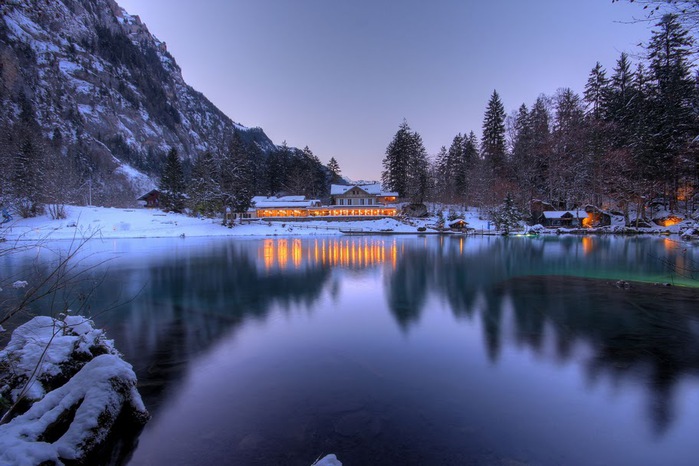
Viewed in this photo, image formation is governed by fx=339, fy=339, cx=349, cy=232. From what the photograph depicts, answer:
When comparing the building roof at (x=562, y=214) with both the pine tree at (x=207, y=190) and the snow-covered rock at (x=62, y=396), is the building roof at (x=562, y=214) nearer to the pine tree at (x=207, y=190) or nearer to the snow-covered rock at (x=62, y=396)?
the pine tree at (x=207, y=190)

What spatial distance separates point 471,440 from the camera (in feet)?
15.8

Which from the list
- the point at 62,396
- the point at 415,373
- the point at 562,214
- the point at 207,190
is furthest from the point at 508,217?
the point at 62,396

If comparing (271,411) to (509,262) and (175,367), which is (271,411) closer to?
(175,367)

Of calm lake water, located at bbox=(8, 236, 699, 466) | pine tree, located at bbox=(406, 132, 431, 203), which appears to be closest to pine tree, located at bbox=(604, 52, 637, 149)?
pine tree, located at bbox=(406, 132, 431, 203)

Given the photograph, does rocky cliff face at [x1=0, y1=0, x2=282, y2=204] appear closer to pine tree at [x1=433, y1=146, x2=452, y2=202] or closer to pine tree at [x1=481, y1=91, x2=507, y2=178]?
pine tree at [x1=433, y1=146, x2=452, y2=202]

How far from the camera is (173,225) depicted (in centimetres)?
5056

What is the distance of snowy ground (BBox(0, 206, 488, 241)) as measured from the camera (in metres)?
43.4

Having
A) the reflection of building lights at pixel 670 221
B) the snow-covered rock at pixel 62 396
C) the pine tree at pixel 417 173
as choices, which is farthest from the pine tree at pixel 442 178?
the snow-covered rock at pixel 62 396

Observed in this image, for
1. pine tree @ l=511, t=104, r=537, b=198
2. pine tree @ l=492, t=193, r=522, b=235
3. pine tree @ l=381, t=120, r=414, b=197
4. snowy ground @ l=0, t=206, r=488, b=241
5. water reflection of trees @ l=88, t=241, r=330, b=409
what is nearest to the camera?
water reflection of trees @ l=88, t=241, r=330, b=409

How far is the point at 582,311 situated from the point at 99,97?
6450 inches

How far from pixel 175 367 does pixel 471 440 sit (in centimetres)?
586

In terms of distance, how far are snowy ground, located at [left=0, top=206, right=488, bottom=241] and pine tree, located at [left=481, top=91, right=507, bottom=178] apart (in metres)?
12.7

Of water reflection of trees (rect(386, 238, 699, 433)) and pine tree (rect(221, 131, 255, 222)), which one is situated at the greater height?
pine tree (rect(221, 131, 255, 222))

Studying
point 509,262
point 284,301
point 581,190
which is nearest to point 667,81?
point 581,190
